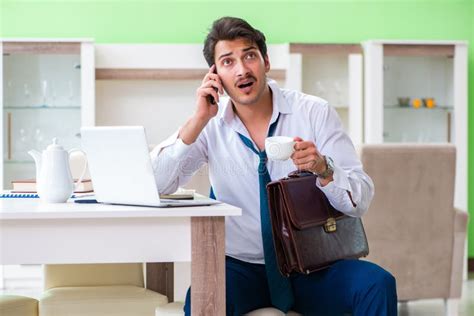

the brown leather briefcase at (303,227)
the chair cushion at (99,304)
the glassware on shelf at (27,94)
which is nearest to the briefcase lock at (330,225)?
the brown leather briefcase at (303,227)

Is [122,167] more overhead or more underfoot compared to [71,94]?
more underfoot

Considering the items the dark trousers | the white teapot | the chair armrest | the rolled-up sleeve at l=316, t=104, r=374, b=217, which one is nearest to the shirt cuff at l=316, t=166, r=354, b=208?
the rolled-up sleeve at l=316, t=104, r=374, b=217

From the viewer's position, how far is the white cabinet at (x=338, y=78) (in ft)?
19.7

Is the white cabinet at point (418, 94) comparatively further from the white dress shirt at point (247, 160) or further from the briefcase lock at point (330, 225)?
the briefcase lock at point (330, 225)

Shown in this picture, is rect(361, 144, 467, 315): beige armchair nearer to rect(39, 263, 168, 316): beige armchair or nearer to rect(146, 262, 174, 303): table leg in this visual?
rect(146, 262, 174, 303): table leg

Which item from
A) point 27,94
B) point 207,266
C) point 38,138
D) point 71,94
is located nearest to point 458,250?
point 207,266

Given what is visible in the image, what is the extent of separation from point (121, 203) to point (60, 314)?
2.39 feet

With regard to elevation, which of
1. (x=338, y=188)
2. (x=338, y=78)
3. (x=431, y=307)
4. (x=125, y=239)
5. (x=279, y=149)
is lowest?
(x=431, y=307)

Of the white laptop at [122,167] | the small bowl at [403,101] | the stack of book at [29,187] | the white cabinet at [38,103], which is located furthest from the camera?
the small bowl at [403,101]

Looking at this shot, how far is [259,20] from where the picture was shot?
248 inches

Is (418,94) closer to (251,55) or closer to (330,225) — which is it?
(251,55)

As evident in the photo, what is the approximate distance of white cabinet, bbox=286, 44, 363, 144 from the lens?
602 centimetres

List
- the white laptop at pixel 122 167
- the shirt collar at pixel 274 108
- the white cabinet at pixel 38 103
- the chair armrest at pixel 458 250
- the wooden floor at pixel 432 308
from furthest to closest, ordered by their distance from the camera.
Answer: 1. the white cabinet at pixel 38 103
2. the wooden floor at pixel 432 308
3. the chair armrest at pixel 458 250
4. the shirt collar at pixel 274 108
5. the white laptop at pixel 122 167

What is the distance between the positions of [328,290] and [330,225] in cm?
19
